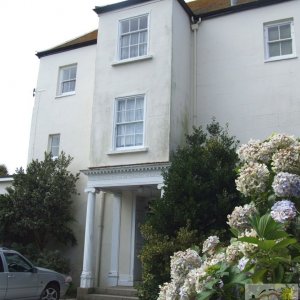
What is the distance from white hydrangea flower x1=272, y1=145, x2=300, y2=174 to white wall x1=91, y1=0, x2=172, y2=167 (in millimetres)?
9723

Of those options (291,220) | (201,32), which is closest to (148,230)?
(291,220)

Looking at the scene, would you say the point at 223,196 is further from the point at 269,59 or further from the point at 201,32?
the point at 201,32

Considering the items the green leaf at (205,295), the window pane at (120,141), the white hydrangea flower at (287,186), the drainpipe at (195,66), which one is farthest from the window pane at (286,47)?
the green leaf at (205,295)

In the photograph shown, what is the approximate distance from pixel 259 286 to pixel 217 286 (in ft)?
1.31

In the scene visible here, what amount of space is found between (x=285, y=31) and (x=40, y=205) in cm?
1047

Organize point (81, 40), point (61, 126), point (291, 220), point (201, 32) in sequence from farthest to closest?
point (81, 40) → point (61, 126) → point (201, 32) → point (291, 220)

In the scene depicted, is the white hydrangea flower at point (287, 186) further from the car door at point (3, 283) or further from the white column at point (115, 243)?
the white column at point (115, 243)

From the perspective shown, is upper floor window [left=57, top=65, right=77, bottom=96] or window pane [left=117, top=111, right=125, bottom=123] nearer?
window pane [left=117, top=111, right=125, bottom=123]

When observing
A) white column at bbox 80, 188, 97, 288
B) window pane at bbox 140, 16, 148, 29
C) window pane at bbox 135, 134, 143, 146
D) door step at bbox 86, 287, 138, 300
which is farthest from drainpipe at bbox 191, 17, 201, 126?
door step at bbox 86, 287, 138, 300

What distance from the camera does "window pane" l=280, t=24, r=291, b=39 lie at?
14.7 metres

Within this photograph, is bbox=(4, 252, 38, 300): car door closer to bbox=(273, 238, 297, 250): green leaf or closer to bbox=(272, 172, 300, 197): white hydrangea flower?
bbox=(272, 172, 300, 197): white hydrangea flower

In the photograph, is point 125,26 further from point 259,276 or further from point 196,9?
point 259,276

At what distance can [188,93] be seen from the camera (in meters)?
15.5

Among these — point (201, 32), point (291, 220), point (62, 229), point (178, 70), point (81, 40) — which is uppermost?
point (81, 40)
